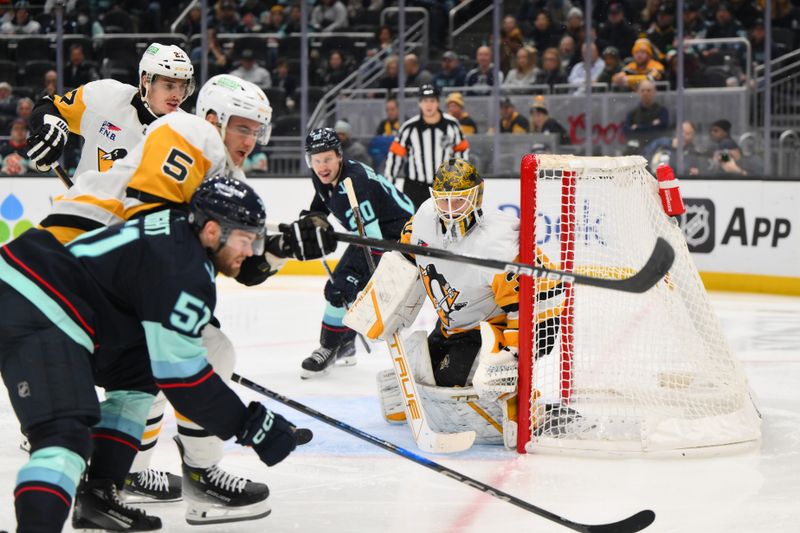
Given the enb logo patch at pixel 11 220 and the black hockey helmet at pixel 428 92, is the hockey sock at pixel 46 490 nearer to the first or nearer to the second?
the black hockey helmet at pixel 428 92

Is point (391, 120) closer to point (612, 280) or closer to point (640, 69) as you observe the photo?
point (640, 69)

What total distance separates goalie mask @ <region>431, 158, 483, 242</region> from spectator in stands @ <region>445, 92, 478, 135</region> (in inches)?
181

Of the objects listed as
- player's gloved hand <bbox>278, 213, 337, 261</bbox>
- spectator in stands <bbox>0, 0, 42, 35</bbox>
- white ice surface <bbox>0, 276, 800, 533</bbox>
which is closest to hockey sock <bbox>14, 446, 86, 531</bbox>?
white ice surface <bbox>0, 276, 800, 533</bbox>

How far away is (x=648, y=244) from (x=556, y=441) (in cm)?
75

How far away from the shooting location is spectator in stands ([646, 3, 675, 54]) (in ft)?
26.1

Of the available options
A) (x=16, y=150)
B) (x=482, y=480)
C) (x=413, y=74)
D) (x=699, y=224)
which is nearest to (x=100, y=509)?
(x=482, y=480)

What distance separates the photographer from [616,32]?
27.1 feet

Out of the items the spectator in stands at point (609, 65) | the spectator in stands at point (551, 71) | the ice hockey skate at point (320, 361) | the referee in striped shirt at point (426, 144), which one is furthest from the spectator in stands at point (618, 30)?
the ice hockey skate at point (320, 361)

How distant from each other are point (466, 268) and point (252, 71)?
611 centimetres

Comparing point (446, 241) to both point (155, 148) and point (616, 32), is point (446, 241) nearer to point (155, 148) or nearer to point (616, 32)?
point (155, 148)

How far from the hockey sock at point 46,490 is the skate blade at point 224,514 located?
25.3 inches

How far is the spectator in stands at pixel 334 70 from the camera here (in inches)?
352

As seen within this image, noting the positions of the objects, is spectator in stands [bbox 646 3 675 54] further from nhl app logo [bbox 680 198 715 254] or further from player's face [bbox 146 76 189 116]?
player's face [bbox 146 76 189 116]

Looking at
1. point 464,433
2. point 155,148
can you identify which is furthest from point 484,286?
point 155,148
